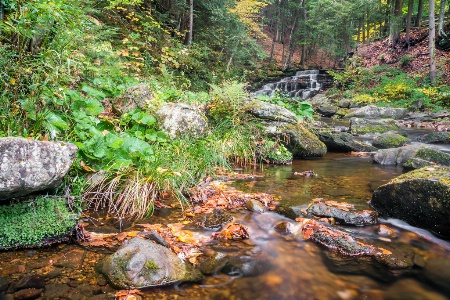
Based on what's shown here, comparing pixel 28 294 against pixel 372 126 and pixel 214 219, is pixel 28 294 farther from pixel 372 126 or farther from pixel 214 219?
pixel 372 126

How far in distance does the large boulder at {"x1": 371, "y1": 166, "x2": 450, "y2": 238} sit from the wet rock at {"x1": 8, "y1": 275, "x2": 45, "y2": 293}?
3796mm

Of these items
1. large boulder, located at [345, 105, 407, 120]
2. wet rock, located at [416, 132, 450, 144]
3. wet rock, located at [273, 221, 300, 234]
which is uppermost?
large boulder, located at [345, 105, 407, 120]

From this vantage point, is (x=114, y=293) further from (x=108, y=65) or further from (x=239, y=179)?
(x=108, y=65)

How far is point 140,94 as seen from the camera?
232 inches

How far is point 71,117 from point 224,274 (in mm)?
2716

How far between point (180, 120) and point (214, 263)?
3561mm

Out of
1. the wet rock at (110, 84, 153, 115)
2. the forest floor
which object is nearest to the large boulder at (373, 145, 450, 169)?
the wet rock at (110, 84, 153, 115)

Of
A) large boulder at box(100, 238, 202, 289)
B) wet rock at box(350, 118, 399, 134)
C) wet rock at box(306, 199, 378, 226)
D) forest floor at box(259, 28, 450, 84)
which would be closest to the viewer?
large boulder at box(100, 238, 202, 289)

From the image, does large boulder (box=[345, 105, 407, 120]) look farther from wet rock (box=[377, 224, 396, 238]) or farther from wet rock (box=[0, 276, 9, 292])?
wet rock (box=[0, 276, 9, 292])

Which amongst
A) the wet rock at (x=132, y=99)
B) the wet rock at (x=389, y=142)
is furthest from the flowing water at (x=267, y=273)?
the wet rock at (x=389, y=142)

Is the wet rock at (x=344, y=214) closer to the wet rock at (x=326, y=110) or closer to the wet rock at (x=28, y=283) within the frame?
the wet rock at (x=28, y=283)

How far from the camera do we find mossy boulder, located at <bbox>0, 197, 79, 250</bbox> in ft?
8.45

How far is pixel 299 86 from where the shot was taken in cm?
2417

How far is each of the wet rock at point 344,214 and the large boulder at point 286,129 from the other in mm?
3205
